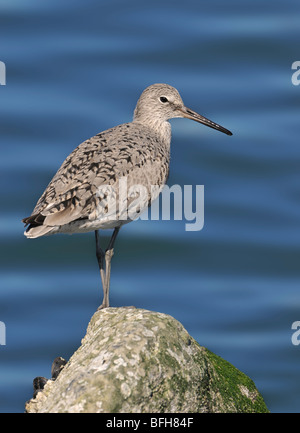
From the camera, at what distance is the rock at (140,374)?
5.68 metres

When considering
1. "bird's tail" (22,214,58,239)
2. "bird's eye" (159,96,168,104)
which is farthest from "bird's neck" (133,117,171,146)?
"bird's tail" (22,214,58,239)

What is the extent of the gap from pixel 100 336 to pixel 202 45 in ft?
26.3

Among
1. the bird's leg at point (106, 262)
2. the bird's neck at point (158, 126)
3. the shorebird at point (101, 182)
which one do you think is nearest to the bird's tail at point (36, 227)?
the shorebird at point (101, 182)

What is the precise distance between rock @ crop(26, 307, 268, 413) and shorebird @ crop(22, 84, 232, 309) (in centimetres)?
129

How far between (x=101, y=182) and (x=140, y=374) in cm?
240

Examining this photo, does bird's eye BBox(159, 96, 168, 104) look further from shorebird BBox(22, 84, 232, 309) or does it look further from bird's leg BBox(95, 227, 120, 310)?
bird's leg BBox(95, 227, 120, 310)

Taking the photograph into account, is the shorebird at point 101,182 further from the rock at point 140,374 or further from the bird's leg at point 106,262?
the rock at point 140,374

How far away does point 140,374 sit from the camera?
5785 millimetres

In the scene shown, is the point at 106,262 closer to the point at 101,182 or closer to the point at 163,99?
the point at 101,182

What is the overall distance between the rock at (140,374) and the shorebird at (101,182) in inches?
50.8

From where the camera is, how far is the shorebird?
7.51 m

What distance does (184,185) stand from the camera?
11.7 metres
